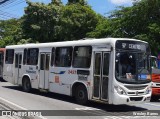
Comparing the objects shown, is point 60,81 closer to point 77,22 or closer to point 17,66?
point 17,66

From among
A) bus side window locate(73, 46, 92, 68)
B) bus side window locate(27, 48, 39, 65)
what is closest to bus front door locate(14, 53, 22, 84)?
bus side window locate(27, 48, 39, 65)

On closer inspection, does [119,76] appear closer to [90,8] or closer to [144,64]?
[144,64]

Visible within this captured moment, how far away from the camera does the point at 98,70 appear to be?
1402 centimetres

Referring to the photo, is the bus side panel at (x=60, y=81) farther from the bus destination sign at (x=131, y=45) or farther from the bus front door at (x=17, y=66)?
the bus front door at (x=17, y=66)

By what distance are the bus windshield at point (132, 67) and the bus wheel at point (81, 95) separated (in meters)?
2.15

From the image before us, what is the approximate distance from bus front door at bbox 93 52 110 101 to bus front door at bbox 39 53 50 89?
4.20 meters

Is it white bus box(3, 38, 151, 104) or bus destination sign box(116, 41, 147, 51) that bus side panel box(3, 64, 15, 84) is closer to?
white bus box(3, 38, 151, 104)

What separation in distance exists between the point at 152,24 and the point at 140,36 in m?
1.37

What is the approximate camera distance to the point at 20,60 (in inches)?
821

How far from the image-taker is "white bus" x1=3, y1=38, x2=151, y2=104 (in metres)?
13.2

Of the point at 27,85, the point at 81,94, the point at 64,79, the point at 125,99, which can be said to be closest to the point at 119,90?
the point at 125,99

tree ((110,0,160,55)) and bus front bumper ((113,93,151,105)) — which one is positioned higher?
tree ((110,0,160,55))

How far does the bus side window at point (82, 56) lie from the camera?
1469 centimetres

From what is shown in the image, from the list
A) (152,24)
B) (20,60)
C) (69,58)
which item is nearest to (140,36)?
(152,24)
